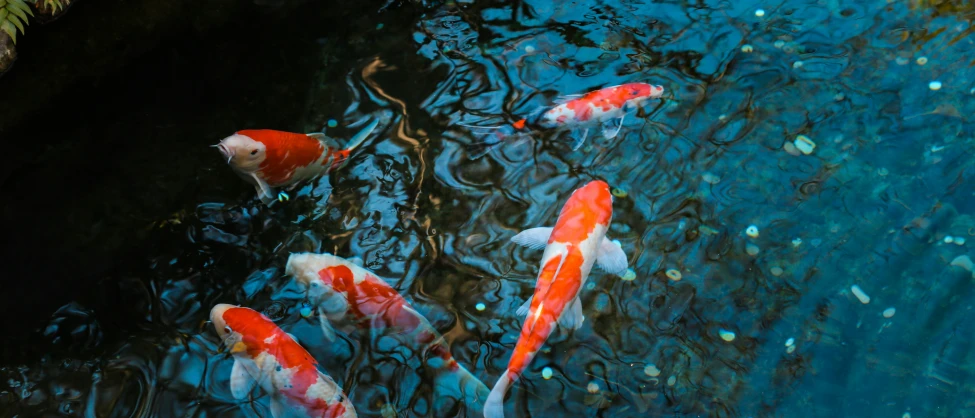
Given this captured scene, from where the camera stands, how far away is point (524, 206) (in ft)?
12.7

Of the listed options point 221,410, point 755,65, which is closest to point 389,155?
Result: point 221,410

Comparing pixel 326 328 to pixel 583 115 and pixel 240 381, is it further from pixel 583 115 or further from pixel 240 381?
pixel 583 115

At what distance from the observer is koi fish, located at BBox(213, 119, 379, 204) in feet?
11.5

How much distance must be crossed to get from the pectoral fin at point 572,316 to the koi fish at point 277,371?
3.60 feet

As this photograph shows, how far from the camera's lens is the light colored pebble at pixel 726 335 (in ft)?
11.0

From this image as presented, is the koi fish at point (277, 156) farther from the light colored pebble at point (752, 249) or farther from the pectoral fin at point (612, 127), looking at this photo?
the light colored pebble at point (752, 249)

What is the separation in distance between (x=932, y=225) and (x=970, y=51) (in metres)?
1.62

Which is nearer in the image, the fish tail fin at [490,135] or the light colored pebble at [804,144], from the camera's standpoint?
the light colored pebble at [804,144]

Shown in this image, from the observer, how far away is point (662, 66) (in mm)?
4531

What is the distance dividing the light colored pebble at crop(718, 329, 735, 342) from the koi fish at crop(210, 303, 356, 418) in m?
1.87

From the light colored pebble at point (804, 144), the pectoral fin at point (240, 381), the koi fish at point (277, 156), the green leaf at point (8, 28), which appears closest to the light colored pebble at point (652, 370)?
the light colored pebble at point (804, 144)

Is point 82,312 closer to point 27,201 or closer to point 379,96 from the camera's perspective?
point 27,201

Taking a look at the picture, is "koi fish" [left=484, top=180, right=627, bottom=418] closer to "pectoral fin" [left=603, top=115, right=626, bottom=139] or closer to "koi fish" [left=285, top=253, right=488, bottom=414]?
"koi fish" [left=285, top=253, right=488, bottom=414]

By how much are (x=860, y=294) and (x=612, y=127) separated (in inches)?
65.4
